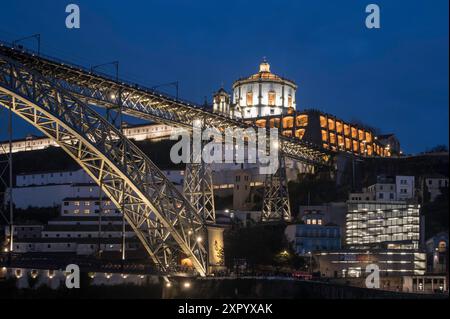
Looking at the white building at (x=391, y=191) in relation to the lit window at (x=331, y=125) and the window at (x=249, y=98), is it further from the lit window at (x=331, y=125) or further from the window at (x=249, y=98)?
the window at (x=249, y=98)

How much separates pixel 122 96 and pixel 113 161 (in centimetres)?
888

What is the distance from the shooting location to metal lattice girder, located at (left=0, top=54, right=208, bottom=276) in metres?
48.4

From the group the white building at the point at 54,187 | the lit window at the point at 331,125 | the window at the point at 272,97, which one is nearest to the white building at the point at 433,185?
the white building at the point at 54,187

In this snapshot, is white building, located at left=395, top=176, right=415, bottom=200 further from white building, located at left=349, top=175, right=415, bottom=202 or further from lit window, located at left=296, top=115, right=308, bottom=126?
lit window, located at left=296, top=115, right=308, bottom=126

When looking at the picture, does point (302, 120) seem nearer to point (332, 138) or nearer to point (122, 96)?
point (332, 138)

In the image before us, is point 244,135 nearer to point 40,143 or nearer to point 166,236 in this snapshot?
point 166,236

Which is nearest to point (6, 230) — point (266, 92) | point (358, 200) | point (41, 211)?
point (41, 211)

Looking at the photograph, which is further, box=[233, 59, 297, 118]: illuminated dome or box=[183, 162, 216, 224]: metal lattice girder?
box=[233, 59, 297, 118]: illuminated dome

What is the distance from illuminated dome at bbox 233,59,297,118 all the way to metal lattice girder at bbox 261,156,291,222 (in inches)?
2106

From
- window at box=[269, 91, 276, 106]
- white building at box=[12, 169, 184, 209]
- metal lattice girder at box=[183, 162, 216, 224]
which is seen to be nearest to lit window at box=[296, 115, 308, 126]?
window at box=[269, 91, 276, 106]

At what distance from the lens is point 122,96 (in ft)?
196

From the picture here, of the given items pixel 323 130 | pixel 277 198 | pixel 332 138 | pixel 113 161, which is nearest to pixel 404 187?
pixel 277 198
